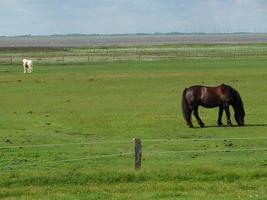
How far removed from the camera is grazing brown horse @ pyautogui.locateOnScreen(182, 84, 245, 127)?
90.9ft

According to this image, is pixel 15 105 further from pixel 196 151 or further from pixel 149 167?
pixel 149 167

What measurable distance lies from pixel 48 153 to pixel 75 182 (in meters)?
5.19

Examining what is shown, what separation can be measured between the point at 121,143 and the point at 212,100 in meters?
6.41

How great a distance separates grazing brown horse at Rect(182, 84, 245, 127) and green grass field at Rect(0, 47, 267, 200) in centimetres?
70

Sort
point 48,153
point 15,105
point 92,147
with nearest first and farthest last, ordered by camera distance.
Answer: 1. point 48,153
2. point 92,147
3. point 15,105

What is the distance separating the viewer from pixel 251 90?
1694 inches

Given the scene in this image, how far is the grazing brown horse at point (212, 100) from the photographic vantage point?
27703 millimetres

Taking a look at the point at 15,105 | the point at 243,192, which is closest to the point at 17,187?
the point at 243,192

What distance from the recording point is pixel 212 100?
28.2 m

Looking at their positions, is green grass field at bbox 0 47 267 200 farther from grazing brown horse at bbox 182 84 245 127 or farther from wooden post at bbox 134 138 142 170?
grazing brown horse at bbox 182 84 245 127

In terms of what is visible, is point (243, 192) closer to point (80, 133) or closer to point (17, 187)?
point (17, 187)

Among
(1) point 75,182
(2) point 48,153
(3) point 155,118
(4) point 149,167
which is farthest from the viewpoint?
(3) point 155,118

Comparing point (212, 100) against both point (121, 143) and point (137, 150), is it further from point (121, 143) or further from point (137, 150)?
point (137, 150)

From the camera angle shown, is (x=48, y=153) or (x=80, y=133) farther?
(x=80, y=133)
